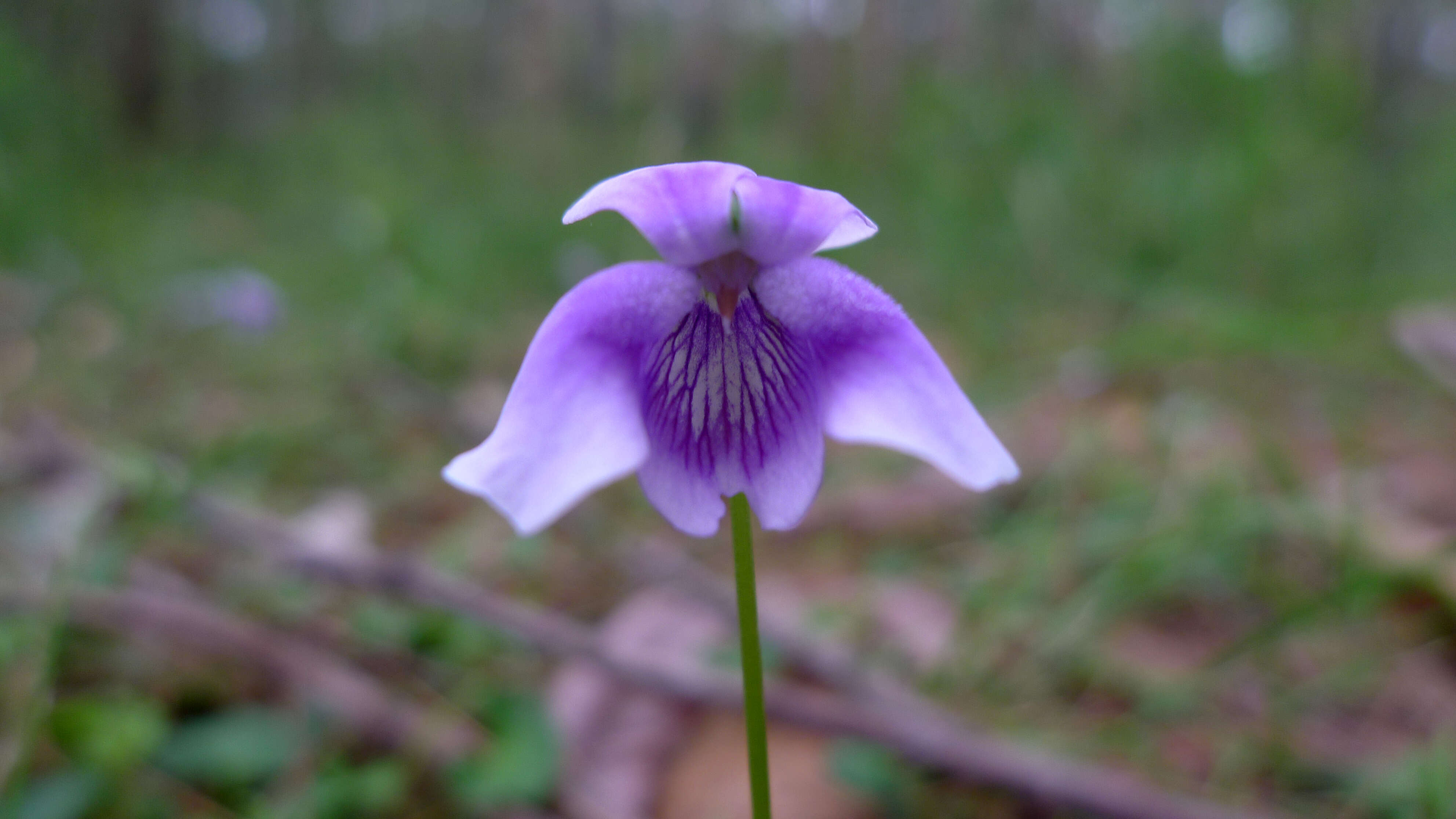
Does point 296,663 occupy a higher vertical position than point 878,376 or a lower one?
higher

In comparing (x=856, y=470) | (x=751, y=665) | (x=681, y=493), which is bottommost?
(x=751, y=665)

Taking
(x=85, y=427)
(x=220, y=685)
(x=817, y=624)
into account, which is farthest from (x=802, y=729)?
(x=85, y=427)

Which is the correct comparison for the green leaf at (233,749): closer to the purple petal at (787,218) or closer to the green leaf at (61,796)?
the green leaf at (61,796)

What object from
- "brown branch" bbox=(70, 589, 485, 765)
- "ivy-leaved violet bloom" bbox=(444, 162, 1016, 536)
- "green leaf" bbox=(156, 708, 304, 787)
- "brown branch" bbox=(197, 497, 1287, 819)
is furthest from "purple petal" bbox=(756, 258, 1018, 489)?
"green leaf" bbox=(156, 708, 304, 787)

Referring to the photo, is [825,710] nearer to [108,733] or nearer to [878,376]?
[878,376]

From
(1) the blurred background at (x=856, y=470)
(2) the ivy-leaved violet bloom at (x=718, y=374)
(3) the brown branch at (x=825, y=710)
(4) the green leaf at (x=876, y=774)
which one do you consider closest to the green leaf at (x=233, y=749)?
(1) the blurred background at (x=856, y=470)

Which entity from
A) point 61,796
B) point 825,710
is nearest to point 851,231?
point 825,710

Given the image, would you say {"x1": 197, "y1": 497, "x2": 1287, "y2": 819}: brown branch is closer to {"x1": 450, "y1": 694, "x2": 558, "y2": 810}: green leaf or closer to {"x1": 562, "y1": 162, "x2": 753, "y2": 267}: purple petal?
{"x1": 450, "y1": 694, "x2": 558, "y2": 810}: green leaf

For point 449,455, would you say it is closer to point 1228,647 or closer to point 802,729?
point 802,729
